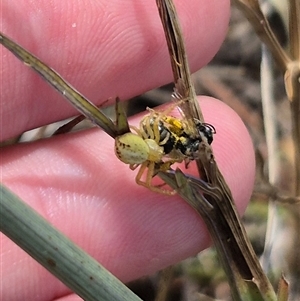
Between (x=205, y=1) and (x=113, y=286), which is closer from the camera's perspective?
(x=113, y=286)

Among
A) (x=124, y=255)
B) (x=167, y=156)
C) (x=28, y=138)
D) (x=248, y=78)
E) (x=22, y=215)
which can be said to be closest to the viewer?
(x=22, y=215)

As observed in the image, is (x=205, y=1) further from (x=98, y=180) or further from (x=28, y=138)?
(x=28, y=138)

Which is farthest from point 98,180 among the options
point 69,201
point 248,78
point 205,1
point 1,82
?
Result: point 248,78

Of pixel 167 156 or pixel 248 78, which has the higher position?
pixel 167 156

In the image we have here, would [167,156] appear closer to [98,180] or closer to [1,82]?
[98,180]

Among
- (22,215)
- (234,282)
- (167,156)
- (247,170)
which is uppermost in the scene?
(22,215)

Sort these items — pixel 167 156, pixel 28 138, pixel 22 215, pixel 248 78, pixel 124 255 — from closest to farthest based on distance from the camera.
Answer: pixel 22 215 → pixel 167 156 → pixel 124 255 → pixel 28 138 → pixel 248 78

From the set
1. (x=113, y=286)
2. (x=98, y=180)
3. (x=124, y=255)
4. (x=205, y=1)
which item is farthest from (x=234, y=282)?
(x=205, y=1)
